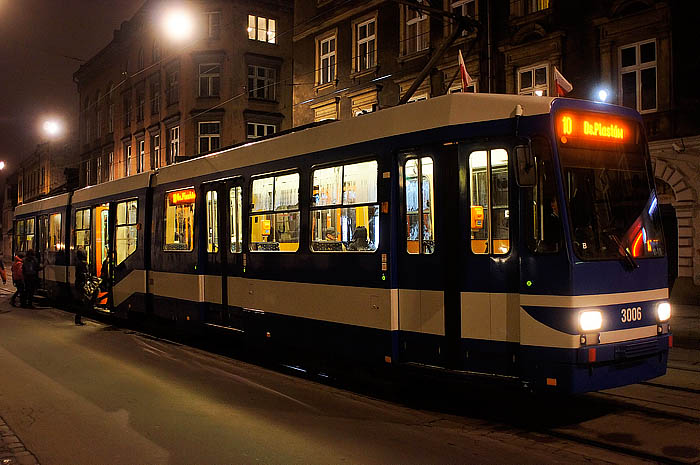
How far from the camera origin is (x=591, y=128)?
7.17m

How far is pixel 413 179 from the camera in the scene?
7992 mm

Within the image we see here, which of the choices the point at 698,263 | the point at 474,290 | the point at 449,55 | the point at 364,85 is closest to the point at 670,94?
the point at 698,263

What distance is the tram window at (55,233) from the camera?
20.8 meters

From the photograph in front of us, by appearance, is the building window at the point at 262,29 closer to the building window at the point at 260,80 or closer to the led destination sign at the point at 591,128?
the building window at the point at 260,80

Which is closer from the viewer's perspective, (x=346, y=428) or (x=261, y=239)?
(x=346, y=428)

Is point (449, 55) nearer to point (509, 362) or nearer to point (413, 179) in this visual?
point (413, 179)

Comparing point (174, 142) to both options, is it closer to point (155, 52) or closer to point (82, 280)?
point (155, 52)

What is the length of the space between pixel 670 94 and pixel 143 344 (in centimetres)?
1444

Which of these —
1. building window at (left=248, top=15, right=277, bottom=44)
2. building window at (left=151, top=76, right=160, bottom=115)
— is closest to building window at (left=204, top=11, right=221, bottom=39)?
building window at (left=248, top=15, right=277, bottom=44)

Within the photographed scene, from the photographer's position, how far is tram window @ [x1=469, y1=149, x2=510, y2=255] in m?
7.14

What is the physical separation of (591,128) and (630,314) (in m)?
1.94

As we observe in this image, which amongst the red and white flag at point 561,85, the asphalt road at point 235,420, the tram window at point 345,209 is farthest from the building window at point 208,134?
the red and white flag at point 561,85

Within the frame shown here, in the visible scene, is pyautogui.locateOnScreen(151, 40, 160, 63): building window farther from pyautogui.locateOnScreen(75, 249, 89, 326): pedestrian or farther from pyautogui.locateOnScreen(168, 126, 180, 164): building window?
pyautogui.locateOnScreen(75, 249, 89, 326): pedestrian

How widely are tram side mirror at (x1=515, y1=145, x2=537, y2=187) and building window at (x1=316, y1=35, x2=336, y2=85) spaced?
22.3 metres
